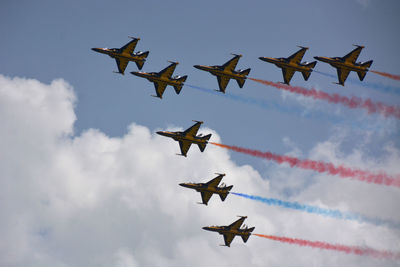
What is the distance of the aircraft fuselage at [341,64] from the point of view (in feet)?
392

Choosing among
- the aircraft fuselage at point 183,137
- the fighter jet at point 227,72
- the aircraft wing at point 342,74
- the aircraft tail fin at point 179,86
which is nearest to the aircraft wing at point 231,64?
the fighter jet at point 227,72

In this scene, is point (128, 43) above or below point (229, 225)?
above

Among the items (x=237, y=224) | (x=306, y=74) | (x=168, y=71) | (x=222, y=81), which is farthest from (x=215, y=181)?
(x=306, y=74)

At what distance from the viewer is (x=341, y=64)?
119938 mm

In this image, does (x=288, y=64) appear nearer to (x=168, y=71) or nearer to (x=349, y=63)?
(x=349, y=63)

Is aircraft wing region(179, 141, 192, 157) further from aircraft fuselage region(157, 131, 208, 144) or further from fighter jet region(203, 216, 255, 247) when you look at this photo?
fighter jet region(203, 216, 255, 247)

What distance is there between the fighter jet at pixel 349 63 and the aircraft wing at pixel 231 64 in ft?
58.8

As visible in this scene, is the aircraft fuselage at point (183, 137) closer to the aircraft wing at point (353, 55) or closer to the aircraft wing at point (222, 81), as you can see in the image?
the aircraft wing at point (222, 81)

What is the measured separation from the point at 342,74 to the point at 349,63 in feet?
9.44

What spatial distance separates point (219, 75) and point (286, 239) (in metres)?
40.6

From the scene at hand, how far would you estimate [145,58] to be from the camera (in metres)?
120

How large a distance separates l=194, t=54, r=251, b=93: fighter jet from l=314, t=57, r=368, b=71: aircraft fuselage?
17.7 metres

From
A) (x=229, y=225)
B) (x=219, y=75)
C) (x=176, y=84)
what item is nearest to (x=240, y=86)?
(x=219, y=75)

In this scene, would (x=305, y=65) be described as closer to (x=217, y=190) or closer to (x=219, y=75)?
(x=219, y=75)
